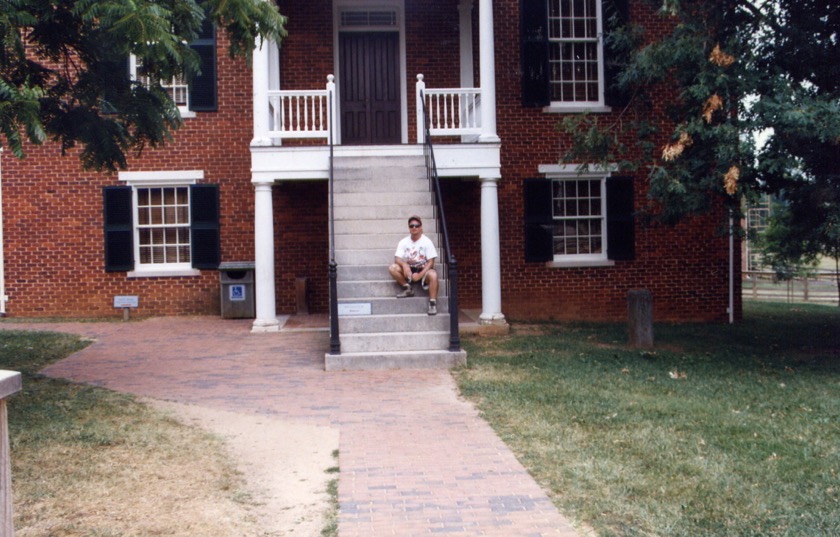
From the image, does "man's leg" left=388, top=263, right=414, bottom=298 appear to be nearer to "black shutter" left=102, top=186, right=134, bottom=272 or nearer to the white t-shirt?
the white t-shirt

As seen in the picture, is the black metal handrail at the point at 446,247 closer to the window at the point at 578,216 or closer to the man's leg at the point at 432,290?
the man's leg at the point at 432,290

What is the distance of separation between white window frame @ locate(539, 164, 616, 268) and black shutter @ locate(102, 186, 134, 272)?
743 centimetres

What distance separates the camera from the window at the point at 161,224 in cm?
1583

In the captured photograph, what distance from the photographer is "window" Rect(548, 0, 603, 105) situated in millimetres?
15914

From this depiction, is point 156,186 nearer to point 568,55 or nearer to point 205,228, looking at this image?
point 205,228

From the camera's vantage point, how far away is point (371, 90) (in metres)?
16.4

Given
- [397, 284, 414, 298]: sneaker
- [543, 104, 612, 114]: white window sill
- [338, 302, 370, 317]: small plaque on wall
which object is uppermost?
[543, 104, 612, 114]: white window sill

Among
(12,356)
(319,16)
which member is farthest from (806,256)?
(12,356)

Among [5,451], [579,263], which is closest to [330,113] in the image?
[579,263]

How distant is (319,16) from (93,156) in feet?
26.1

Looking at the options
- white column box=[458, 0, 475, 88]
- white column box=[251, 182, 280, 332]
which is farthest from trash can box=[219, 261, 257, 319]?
white column box=[458, 0, 475, 88]

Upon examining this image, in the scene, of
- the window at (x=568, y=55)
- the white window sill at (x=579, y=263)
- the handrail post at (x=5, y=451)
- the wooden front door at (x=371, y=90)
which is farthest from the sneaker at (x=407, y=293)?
the handrail post at (x=5, y=451)

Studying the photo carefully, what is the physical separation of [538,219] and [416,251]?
4.78 meters

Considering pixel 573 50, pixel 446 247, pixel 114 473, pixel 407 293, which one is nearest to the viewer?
pixel 114 473
